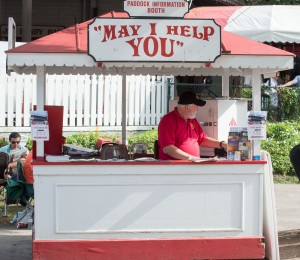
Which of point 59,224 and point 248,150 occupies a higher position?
point 248,150

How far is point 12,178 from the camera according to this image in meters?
11.1

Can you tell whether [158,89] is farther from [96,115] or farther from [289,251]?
[289,251]

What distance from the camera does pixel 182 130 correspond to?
316 inches

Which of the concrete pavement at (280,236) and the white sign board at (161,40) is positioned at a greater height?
the white sign board at (161,40)

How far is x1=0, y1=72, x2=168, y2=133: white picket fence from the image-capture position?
50.8ft

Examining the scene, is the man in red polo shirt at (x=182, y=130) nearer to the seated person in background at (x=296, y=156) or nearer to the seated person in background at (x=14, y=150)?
the seated person in background at (x=296, y=156)

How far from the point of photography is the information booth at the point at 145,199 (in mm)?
7430

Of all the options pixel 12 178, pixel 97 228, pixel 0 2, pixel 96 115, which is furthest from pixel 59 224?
pixel 0 2

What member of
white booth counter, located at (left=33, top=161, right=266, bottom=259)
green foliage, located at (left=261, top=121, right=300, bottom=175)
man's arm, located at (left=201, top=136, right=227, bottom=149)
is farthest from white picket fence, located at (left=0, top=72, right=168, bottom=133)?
white booth counter, located at (left=33, top=161, right=266, bottom=259)

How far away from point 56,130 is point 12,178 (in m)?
3.03

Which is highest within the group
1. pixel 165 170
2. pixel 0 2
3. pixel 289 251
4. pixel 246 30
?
pixel 0 2

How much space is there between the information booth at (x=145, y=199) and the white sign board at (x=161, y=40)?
0.03 meters

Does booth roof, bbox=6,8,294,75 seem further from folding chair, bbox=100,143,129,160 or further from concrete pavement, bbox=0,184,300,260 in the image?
concrete pavement, bbox=0,184,300,260

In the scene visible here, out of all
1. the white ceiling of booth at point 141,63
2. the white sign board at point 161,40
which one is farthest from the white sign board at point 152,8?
the white ceiling of booth at point 141,63
